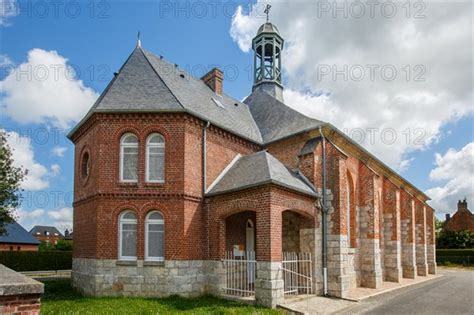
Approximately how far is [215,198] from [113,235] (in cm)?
385

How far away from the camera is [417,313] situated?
11227 mm

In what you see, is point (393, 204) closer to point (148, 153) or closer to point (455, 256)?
point (148, 153)

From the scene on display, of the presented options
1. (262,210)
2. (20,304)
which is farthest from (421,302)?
(20,304)

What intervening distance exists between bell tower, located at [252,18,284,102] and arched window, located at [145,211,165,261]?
11943 mm

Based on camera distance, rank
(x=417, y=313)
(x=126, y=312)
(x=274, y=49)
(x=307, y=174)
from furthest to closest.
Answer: (x=274, y=49)
(x=307, y=174)
(x=417, y=313)
(x=126, y=312)

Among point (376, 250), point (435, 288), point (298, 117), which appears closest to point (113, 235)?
point (298, 117)

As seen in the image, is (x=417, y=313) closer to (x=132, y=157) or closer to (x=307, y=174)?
(x=307, y=174)

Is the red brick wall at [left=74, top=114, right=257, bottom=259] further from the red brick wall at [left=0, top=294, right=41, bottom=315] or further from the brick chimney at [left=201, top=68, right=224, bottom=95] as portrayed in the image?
the red brick wall at [left=0, top=294, right=41, bottom=315]

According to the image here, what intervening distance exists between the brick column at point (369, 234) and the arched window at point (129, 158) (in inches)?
407

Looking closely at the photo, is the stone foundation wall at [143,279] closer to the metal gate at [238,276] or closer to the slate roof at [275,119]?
the metal gate at [238,276]

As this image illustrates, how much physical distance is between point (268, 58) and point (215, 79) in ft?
18.3

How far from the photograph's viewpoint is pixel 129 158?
14.0 meters

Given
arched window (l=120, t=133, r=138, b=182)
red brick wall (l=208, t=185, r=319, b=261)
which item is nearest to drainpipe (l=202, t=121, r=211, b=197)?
red brick wall (l=208, t=185, r=319, b=261)

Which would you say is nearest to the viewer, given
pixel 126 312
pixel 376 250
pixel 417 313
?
pixel 126 312
